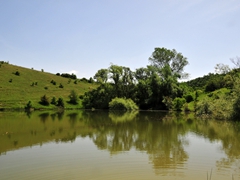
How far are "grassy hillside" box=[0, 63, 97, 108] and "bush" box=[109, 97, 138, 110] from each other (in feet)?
41.1

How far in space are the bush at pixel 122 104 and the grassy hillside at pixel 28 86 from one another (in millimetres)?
12540

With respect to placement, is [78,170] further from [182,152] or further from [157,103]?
[157,103]

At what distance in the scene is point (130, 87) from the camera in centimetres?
6919

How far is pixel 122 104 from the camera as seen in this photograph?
61312 mm

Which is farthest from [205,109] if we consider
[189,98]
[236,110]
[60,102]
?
[60,102]

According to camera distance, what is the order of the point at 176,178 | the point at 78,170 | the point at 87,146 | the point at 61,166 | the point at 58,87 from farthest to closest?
1. the point at 58,87
2. the point at 87,146
3. the point at 61,166
4. the point at 78,170
5. the point at 176,178

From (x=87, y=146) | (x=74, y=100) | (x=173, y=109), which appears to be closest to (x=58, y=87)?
(x=74, y=100)

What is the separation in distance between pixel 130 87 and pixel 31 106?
85.5 feet

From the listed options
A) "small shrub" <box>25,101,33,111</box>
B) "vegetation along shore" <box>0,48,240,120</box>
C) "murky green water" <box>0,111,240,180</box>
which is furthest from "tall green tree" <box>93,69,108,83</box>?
"murky green water" <box>0,111,240,180</box>

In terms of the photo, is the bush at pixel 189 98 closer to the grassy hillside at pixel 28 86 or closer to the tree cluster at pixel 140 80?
the tree cluster at pixel 140 80

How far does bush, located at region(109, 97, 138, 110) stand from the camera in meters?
61.2

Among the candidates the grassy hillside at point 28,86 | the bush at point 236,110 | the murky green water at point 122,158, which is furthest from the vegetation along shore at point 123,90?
the murky green water at point 122,158

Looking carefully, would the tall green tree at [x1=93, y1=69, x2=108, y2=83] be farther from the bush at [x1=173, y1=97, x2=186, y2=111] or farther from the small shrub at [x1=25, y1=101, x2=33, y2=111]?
the bush at [x1=173, y1=97, x2=186, y2=111]

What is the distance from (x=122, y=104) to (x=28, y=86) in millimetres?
30167
